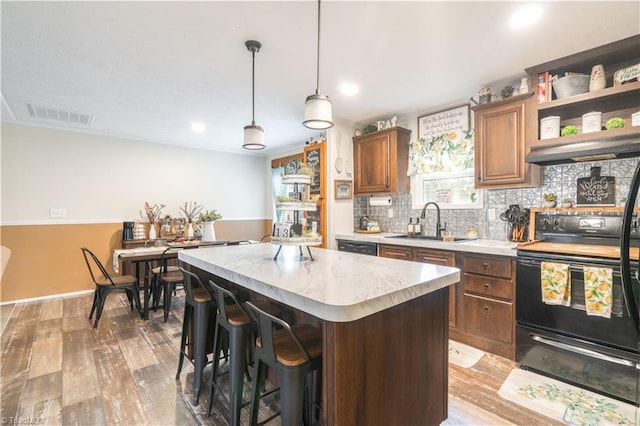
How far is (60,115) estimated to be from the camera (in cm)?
374

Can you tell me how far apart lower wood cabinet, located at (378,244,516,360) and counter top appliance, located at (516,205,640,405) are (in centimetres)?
9

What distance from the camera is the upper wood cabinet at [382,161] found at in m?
3.65

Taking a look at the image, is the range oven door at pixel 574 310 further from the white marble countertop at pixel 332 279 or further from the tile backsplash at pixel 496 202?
the white marble countertop at pixel 332 279

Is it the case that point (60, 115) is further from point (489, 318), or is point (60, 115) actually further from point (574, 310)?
point (574, 310)

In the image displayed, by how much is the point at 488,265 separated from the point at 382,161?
174cm

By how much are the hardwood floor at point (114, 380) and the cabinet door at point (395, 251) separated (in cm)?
111

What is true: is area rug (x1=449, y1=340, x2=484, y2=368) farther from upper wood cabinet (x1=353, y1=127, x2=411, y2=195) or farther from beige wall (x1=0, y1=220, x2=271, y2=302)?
beige wall (x1=0, y1=220, x2=271, y2=302)

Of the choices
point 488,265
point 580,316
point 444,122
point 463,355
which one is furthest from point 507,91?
point 463,355

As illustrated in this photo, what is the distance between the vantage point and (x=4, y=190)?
393cm

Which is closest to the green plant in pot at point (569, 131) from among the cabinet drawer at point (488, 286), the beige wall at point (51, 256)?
the cabinet drawer at point (488, 286)

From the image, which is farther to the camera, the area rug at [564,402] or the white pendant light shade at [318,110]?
the white pendant light shade at [318,110]

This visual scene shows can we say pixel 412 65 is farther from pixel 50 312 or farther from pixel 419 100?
pixel 50 312

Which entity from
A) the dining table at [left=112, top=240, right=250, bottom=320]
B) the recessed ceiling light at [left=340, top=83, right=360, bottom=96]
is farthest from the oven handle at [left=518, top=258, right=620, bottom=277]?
the dining table at [left=112, top=240, right=250, bottom=320]

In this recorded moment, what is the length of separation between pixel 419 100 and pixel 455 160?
790mm
